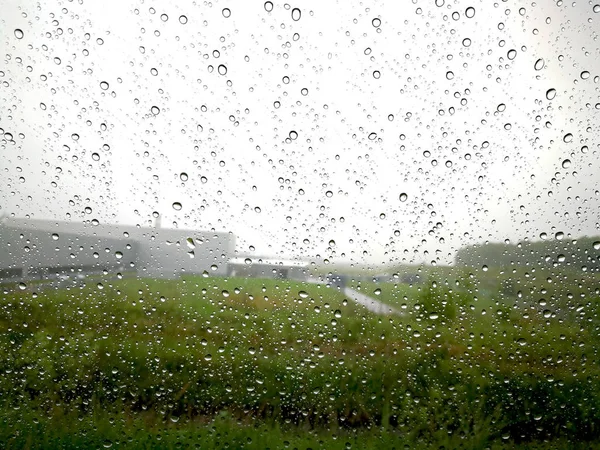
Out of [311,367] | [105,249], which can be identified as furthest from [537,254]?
[105,249]

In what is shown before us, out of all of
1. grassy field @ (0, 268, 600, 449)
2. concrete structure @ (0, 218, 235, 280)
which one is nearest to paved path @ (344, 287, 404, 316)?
grassy field @ (0, 268, 600, 449)

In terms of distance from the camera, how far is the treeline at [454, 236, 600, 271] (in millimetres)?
1269

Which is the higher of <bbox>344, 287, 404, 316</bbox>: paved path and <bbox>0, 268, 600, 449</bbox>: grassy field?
<bbox>344, 287, 404, 316</bbox>: paved path

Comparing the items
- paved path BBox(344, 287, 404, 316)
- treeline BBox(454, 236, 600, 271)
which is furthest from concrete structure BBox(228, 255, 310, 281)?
treeline BBox(454, 236, 600, 271)

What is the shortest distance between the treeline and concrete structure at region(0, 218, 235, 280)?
3.03 feet

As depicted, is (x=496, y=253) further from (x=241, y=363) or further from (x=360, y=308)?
(x=241, y=363)

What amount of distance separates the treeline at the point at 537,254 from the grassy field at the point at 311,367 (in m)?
0.05

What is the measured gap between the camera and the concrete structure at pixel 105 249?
128cm

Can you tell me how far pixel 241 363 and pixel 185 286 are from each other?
1.22 feet

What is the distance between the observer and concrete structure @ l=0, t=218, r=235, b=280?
1278 mm

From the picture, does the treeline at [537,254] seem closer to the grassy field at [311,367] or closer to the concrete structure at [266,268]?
the grassy field at [311,367]

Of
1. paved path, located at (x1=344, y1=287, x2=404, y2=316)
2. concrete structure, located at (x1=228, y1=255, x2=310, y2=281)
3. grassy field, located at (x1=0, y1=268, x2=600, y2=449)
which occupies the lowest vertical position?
grassy field, located at (x1=0, y1=268, x2=600, y2=449)

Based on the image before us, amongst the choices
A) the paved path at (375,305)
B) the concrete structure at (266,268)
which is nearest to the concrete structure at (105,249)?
the concrete structure at (266,268)

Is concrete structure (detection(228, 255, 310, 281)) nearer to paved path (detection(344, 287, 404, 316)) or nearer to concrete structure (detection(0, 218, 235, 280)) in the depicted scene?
concrete structure (detection(0, 218, 235, 280))
